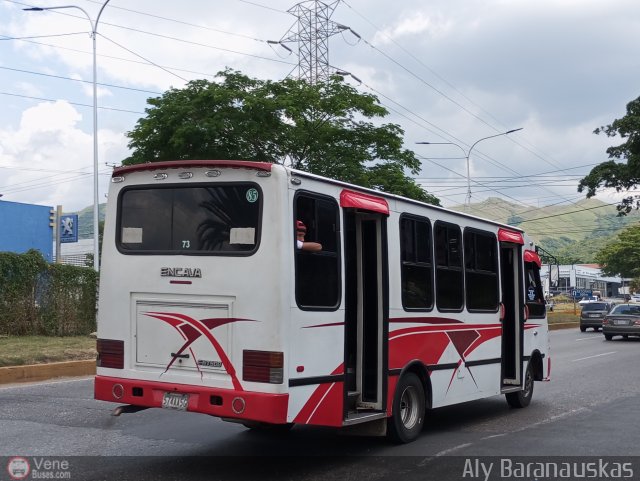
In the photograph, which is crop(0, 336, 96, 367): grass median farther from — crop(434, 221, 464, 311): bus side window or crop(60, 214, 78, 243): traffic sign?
crop(60, 214, 78, 243): traffic sign

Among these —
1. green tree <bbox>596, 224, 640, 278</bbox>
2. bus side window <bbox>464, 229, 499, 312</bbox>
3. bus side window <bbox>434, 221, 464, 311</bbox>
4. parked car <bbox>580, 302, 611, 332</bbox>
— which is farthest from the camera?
green tree <bbox>596, 224, 640, 278</bbox>

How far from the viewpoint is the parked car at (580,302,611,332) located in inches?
1447

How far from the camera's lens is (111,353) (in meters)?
7.54

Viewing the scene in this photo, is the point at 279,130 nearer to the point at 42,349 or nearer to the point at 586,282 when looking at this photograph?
the point at 42,349

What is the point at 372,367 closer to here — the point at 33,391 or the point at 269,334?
the point at 269,334

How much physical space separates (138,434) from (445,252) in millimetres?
4168

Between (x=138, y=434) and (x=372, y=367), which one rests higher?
(x=372, y=367)

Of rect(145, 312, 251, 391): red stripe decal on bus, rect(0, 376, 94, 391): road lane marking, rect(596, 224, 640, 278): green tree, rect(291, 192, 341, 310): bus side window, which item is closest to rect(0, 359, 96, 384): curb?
rect(0, 376, 94, 391): road lane marking

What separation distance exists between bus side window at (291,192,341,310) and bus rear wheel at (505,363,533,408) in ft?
16.9

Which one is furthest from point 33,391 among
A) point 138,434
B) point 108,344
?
point 108,344

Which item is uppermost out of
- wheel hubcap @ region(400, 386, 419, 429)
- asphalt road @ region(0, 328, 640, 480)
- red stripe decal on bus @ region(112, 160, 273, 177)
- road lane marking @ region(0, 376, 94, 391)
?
red stripe decal on bus @ region(112, 160, 273, 177)

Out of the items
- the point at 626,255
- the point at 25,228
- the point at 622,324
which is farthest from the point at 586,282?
the point at 25,228

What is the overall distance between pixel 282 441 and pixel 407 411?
1422 millimetres

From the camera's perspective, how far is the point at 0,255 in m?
→ 18.4
